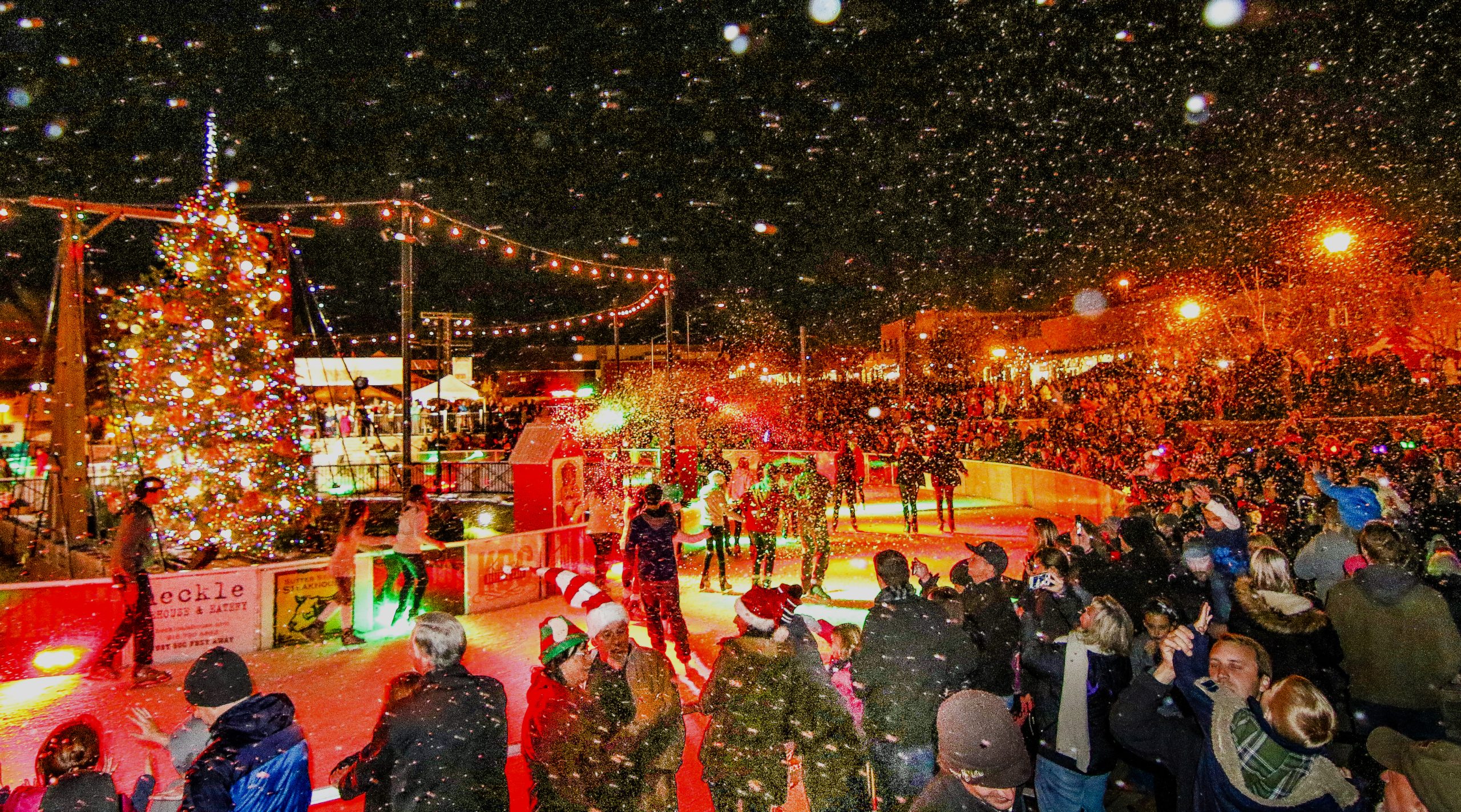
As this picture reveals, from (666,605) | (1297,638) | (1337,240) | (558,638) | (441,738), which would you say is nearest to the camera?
(441,738)

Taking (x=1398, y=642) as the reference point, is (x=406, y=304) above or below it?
above

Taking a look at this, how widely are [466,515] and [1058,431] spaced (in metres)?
14.2

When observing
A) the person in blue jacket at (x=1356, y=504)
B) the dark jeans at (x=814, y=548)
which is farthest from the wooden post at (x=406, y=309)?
the person in blue jacket at (x=1356, y=504)

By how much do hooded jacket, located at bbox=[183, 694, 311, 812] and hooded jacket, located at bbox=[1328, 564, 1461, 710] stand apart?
472 cm

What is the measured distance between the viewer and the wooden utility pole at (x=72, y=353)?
10.9 meters

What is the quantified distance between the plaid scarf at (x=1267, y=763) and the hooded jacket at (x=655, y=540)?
4.37 m

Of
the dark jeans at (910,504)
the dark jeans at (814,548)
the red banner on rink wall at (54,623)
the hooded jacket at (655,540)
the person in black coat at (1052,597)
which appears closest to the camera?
the person in black coat at (1052,597)

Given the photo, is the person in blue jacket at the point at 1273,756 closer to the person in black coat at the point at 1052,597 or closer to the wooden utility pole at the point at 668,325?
the person in black coat at the point at 1052,597

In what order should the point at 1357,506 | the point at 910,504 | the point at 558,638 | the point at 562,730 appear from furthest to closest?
the point at 910,504
the point at 1357,506
the point at 558,638
the point at 562,730

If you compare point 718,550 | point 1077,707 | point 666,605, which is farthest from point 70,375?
point 1077,707

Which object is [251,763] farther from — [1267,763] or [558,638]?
[1267,763]

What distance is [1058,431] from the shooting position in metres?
19.5

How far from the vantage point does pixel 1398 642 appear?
3.70 m

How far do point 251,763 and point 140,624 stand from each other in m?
5.56
